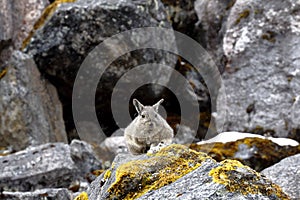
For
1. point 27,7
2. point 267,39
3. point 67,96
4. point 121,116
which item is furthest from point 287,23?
point 27,7

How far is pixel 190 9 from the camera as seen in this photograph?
2136cm

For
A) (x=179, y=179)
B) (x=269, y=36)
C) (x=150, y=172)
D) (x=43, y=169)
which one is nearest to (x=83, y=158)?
(x=43, y=169)

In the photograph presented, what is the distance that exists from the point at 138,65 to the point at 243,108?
3411 mm

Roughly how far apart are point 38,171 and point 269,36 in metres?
8.38

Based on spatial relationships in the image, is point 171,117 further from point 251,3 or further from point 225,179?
point 225,179

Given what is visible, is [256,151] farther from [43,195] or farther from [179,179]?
[179,179]

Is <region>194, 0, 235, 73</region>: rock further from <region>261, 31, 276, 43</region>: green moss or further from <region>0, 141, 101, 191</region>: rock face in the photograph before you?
<region>0, 141, 101, 191</region>: rock face

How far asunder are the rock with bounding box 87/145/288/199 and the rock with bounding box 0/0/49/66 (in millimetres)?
12865

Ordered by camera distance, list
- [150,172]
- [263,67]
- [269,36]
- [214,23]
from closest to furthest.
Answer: [150,172] < [263,67] < [269,36] < [214,23]

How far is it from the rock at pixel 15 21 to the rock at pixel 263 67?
23.2ft

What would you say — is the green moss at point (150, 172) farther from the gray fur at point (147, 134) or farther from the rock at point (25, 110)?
the rock at point (25, 110)

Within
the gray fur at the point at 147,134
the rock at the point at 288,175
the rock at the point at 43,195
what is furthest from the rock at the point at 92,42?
the rock at the point at 288,175

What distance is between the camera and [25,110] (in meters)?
16.9

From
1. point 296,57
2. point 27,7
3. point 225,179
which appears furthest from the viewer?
point 27,7
